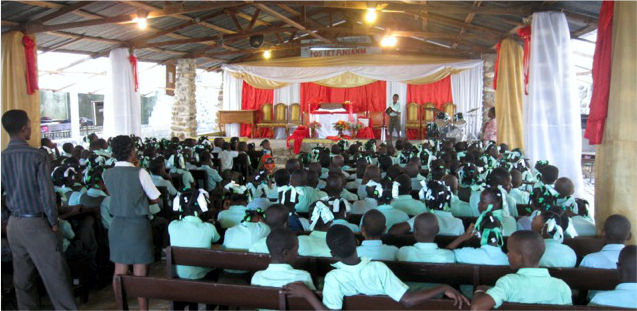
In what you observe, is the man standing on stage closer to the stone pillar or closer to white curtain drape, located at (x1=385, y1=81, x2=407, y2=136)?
white curtain drape, located at (x1=385, y1=81, x2=407, y2=136)

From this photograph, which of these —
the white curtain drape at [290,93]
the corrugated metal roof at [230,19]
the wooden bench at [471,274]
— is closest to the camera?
the wooden bench at [471,274]

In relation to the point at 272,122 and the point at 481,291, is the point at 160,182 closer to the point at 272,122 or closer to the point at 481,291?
the point at 481,291

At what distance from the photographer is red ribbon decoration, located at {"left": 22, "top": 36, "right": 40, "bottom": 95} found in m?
8.18

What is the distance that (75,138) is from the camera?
15.8 metres

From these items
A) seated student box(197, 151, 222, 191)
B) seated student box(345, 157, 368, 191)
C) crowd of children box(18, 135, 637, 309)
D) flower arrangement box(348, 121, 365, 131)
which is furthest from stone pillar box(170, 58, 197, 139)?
seated student box(345, 157, 368, 191)

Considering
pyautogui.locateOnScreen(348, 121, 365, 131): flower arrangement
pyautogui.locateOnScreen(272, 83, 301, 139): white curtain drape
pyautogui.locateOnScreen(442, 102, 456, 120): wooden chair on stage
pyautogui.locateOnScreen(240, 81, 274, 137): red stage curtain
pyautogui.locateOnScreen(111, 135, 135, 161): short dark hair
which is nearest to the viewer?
pyautogui.locateOnScreen(111, 135, 135, 161): short dark hair

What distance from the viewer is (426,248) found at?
279cm

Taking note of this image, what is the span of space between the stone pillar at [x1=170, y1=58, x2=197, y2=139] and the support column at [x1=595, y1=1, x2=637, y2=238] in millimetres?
12125

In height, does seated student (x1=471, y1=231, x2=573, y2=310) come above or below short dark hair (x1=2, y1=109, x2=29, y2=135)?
below

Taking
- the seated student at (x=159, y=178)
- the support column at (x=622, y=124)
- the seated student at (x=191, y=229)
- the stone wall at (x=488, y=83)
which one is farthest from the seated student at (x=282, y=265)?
the stone wall at (x=488, y=83)

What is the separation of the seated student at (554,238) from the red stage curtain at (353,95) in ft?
40.5

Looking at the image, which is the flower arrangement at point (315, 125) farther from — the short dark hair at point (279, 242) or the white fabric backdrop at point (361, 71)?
the short dark hair at point (279, 242)

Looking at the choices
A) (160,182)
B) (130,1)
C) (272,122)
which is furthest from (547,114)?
(272,122)

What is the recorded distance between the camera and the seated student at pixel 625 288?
86.3 inches
